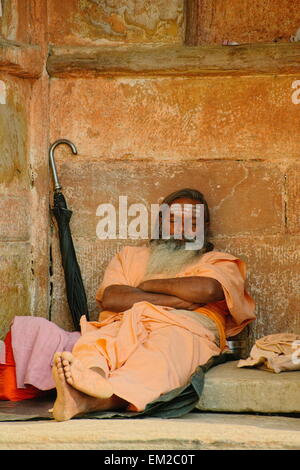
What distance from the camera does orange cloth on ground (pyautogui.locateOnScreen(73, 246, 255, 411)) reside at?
462 centimetres

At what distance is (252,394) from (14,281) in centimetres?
195

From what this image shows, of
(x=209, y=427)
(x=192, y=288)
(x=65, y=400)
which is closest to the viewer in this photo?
(x=209, y=427)

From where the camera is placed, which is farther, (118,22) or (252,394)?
(118,22)

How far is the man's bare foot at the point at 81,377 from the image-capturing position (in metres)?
4.21

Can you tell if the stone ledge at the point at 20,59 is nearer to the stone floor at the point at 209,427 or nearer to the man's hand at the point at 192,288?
the man's hand at the point at 192,288

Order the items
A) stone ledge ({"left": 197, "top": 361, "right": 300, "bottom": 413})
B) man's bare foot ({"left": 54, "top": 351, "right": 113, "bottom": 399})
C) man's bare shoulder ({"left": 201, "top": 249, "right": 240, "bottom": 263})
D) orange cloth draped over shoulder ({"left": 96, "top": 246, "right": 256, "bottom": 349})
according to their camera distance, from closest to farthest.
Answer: man's bare foot ({"left": 54, "top": 351, "right": 113, "bottom": 399}) → stone ledge ({"left": 197, "top": 361, "right": 300, "bottom": 413}) → orange cloth draped over shoulder ({"left": 96, "top": 246, "right": 256, "bottom": 349}) → man's bare shoulder ({"left": 201, "top": 249, "right": 240, "bottom": 263})

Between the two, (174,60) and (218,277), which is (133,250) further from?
(174,60)

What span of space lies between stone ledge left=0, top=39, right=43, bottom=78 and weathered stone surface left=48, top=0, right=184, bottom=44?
272 millimetres

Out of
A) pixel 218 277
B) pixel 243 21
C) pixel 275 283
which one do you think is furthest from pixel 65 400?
pixel 243 21

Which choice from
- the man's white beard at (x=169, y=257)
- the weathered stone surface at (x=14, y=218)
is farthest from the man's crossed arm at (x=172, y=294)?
the weathered stone surface at (x=14, y=218)

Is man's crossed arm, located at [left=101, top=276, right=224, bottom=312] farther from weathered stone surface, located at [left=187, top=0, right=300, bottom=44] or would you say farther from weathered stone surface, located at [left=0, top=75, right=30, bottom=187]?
weathered stone surface, located at [left=187, top=0, right=300, bottom=44]

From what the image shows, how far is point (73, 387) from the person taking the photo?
4285mm

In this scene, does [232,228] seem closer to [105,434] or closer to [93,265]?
[93,265]

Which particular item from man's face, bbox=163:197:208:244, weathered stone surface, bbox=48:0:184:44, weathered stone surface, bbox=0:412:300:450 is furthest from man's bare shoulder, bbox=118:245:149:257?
weathered stone surface, bbox=0:412:300:450
